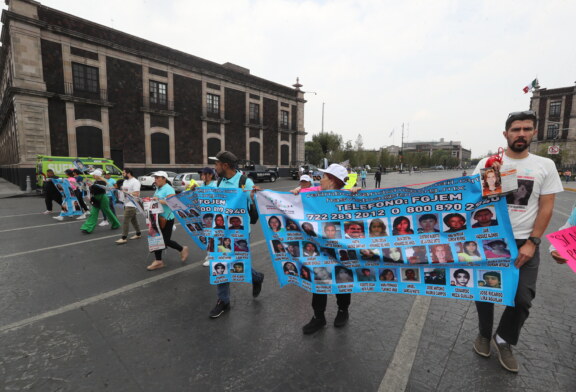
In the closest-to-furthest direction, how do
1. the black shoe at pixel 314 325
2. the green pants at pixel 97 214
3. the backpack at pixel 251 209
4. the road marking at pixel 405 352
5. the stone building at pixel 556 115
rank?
1. the road marking at pixel 405 352
2. the black shoe at pixel 314 325
3. the backpack at pixel 251 209
4. the green pants at pixel 97 214
5. the stone building at pixel 556 115

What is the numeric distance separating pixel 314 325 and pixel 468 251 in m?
1.69

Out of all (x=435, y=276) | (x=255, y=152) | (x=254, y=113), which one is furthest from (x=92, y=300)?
(x=254, y=113)

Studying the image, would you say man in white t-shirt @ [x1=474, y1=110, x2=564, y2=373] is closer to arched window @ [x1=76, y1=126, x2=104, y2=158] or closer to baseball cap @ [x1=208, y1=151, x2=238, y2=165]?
baseball cap @ [x1=208, y1=151, x2=238, y2=165]

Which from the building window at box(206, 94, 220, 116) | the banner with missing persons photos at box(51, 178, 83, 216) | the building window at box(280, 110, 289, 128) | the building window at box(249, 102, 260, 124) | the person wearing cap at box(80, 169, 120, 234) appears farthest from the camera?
the building window at box(280, 110, 289, 128)

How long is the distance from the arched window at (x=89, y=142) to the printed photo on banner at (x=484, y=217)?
2682 centimetres

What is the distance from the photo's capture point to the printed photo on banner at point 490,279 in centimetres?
257

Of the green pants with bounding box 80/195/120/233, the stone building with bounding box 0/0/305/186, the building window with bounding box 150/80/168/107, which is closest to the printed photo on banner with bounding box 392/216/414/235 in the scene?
the green pants with bounding box 80/195/120/233

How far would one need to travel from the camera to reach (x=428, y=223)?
282 cm

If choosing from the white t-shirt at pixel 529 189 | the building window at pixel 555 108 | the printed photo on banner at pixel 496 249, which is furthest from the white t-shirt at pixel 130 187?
the building window at pixel 555 108

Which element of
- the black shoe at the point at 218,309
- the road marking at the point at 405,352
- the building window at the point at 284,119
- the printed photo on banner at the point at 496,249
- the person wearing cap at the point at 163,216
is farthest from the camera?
the building window at the point at 284,119

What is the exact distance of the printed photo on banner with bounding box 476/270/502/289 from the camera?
101 inches

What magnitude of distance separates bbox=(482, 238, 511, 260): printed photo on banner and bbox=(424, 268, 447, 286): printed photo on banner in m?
0.39

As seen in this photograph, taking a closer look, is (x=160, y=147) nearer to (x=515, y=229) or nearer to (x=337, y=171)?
(x=337, y=171)

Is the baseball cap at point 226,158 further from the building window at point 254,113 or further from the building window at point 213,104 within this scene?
the building window at point 254,113
